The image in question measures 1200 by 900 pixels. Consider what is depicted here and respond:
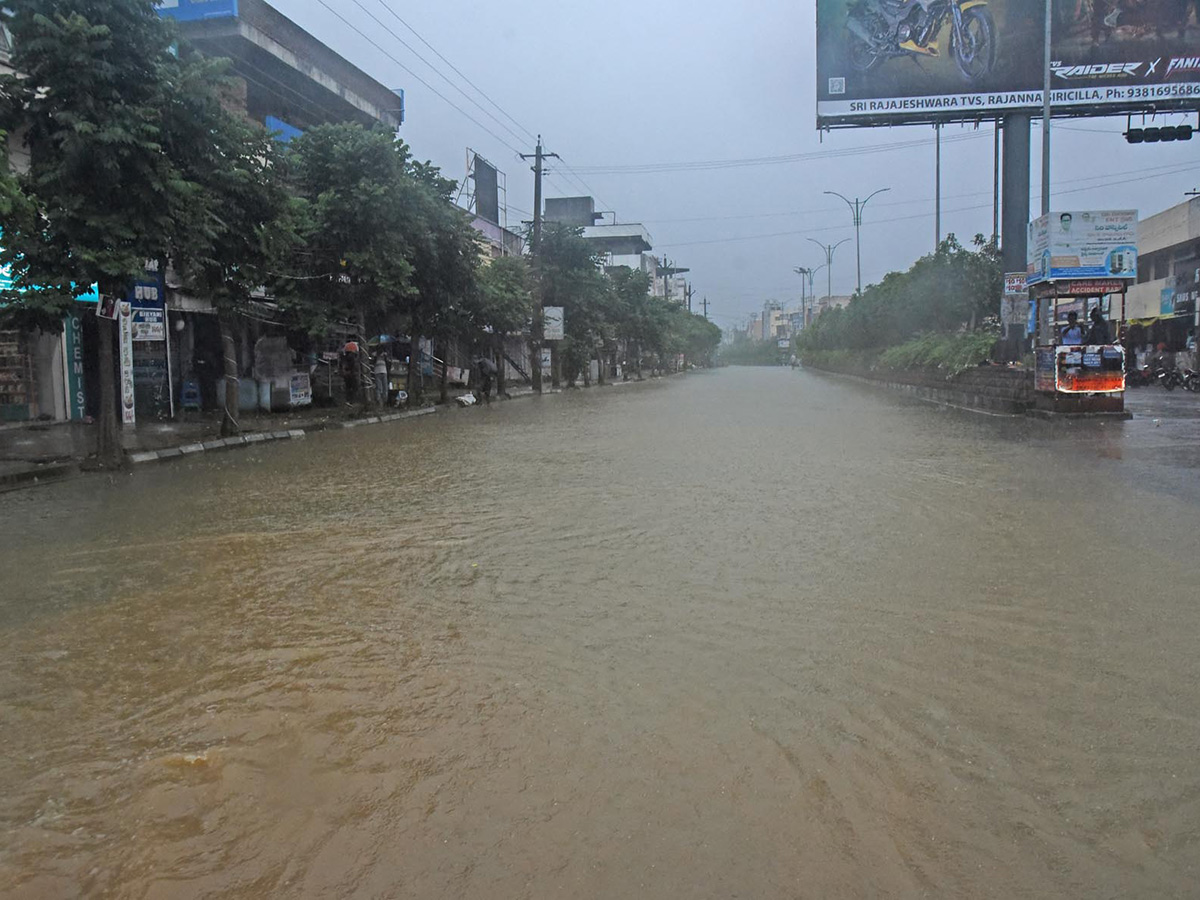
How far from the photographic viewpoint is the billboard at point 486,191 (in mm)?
48844

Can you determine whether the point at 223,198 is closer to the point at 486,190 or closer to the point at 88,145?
the point at 88,145

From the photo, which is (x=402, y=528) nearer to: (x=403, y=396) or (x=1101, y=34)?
(x=403, y=396)

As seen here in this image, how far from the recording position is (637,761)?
3619mm

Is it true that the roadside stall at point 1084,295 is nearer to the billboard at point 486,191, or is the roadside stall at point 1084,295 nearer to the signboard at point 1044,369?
the signboard at point 1044,369

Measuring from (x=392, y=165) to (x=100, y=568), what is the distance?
1648 centimetres

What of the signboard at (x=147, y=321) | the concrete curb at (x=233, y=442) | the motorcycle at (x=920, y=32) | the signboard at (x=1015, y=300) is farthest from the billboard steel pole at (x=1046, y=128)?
the signboard at (x=147, y=321)

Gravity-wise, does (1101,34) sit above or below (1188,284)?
above

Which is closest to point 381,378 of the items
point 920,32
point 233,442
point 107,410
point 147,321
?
point 147,321

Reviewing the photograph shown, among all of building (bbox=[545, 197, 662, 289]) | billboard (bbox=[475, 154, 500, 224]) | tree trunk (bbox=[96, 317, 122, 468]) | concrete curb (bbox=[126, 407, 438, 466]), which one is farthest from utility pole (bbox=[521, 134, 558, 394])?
building (bbox=[545, 197, 662, 289])

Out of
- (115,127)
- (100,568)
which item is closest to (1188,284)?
(115,127)

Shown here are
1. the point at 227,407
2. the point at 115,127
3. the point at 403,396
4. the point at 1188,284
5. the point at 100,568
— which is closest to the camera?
the point at 100,568

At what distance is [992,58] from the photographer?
30.1m

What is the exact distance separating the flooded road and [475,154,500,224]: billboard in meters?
42.2

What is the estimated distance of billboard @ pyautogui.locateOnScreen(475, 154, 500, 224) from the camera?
160 feet
